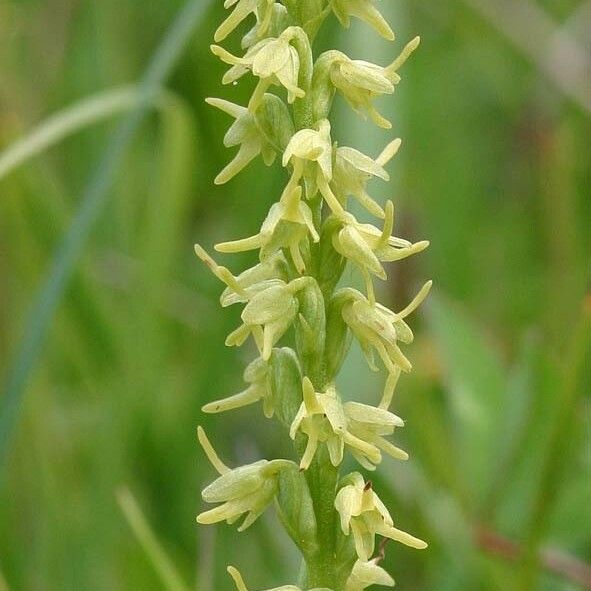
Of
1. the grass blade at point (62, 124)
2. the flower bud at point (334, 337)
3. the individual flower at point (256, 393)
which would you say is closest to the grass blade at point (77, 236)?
the grass blade at point (62, 124)

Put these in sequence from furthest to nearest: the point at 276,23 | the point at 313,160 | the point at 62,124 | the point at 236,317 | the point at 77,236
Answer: the point at 236,317, the point at 62,124, the point at 77,236, the point at 276,23, the point at 313,160

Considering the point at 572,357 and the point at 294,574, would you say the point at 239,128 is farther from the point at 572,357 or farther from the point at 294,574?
the point at 294,574

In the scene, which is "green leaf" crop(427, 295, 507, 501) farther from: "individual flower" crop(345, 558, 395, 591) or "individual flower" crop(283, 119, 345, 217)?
"individual flower" crop(283, 119, 345, 217)

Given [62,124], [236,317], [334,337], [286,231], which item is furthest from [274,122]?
[236,317]

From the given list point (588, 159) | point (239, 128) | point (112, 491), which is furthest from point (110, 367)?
point (588, 159)

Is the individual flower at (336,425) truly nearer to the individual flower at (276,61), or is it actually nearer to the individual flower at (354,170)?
the individual flower at (354,170)

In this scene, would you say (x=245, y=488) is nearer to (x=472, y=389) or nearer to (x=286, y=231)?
(x=286, y=231)
